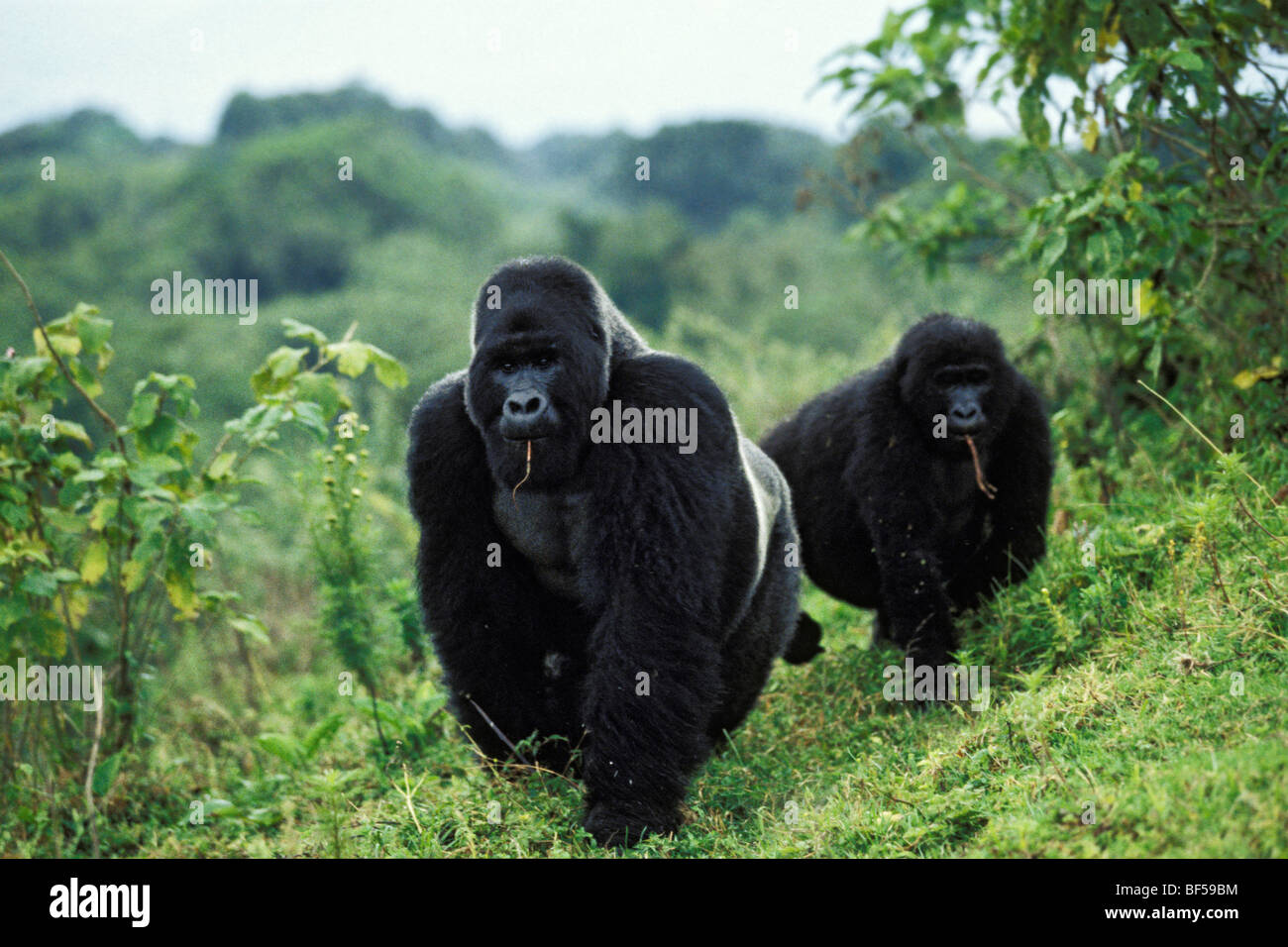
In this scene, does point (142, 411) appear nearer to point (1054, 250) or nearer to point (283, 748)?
point (283, 748)

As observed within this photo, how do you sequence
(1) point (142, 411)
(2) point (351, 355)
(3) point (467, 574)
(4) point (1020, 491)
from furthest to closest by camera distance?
(4) point (1020, 491), (2) point (351, 355), (1) point (142, 411), (3) point (467, 574)

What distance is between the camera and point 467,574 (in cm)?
396

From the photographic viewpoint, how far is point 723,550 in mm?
3873

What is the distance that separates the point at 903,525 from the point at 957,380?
2.17ft

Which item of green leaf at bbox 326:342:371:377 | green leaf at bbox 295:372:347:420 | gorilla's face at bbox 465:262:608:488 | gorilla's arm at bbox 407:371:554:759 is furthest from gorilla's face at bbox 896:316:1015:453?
green leaf at bbox 295:372:347:420

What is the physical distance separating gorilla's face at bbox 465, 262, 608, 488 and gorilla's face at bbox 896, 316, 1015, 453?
6.04 ft

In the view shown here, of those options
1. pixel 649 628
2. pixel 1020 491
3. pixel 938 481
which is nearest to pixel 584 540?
pixel 649 628

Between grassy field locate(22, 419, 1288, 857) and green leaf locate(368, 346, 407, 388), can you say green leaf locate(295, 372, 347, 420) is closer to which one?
green leaf locate(368, 346, 407, 388)

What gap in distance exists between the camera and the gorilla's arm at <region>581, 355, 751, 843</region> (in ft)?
11.6

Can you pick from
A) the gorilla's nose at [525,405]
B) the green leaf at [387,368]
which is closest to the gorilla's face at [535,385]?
the gorilla's nose at [525,405]

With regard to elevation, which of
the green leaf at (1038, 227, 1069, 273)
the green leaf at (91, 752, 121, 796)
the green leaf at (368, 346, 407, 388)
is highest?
the green leaf at (1038, 227, 1069, 273)

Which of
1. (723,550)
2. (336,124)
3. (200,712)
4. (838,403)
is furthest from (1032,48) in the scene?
(336,124)

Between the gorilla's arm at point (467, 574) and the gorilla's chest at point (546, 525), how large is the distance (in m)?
0.04

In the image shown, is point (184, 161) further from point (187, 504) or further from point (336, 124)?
point (187, 504)
